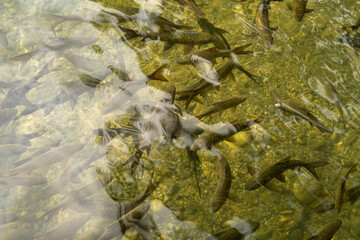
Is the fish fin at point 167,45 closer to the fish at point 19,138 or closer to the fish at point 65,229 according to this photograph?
the fish at point 19,138

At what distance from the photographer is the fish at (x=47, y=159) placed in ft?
10.8

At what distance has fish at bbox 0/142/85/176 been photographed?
328 cm

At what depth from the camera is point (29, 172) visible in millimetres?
3369

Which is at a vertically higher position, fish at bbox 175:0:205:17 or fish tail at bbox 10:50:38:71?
fish at bbox 175:0:205:17

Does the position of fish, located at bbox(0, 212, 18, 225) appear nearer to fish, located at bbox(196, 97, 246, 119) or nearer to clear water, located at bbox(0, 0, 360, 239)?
clear water, located at bbox(0, 0, 360, 239)

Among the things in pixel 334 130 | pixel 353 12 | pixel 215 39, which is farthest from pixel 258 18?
pixel 334 130

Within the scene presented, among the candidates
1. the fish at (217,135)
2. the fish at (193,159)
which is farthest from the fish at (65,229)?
the fish at (217,135)

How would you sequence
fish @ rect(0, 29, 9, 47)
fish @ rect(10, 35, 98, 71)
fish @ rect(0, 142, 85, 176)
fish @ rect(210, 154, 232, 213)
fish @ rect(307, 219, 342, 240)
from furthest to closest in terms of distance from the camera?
fish @ rect(0, 29, 9, 47) < fish @ rect(10, 35, 98, 71) < fish @ rect(0, 142, 85, 176) < fish @ rect(210, 154, 232, 213) < fish @ rect(307, 219, 342, 240)

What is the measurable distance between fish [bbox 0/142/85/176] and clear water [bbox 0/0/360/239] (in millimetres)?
26

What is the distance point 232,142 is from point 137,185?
1.27 meters

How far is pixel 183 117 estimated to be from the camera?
143 inches

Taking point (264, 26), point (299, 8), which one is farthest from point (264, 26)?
point (299, 8)

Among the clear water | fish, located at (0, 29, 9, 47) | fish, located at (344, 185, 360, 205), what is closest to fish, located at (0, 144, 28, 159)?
the clear water

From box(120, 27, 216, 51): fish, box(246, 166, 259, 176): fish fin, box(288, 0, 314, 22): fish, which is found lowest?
box(246, 166, 259, 176): fish fin
